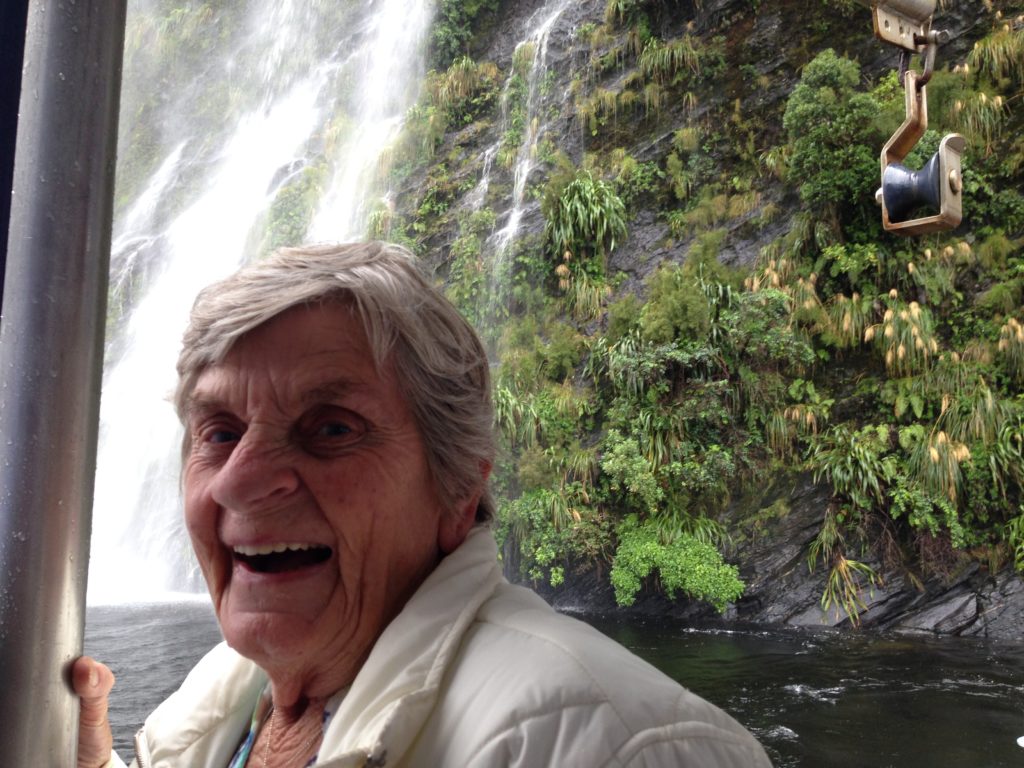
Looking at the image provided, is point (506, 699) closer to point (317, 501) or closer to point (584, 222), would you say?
point (317, 501)

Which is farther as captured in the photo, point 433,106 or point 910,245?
point 433,106

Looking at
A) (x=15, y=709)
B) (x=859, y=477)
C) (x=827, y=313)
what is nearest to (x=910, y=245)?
(x=827, y=313)

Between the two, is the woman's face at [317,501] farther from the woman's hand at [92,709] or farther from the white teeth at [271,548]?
the woman's hand at [92,709]

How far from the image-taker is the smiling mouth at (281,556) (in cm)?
83

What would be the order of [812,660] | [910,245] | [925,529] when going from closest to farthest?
1. [812,660]
2. [925,529]
3. [910,245]

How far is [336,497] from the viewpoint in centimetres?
82

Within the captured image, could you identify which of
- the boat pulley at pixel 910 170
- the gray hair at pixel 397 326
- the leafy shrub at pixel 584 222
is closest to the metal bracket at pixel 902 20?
the boat pulley at pixel 910 170

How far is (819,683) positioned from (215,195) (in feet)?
29.9

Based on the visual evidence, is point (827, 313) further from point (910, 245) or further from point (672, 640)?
point (672, 640)

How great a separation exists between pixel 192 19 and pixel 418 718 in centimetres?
1462

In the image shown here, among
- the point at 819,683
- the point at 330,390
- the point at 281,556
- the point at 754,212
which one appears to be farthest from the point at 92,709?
the point at 754,212

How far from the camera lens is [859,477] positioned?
6891mm

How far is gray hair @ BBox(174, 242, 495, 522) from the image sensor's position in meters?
0.85

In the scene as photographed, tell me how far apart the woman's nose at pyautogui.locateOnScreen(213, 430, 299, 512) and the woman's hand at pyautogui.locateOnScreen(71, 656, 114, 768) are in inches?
6.9
